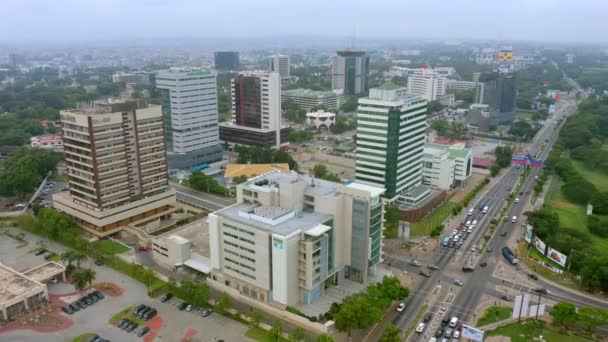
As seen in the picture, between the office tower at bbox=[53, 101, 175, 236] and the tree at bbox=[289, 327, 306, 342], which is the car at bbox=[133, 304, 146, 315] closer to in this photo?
the tree at bbox=[289, 327, 306, 342]

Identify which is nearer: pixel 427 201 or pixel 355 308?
pixel 355 308

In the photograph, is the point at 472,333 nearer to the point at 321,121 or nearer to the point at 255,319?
the point at 255,319

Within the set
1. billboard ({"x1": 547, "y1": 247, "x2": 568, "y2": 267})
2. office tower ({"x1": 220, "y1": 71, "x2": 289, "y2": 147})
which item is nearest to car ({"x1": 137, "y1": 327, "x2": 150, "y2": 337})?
billboard ({"x1": 547, "y1": 247, "x2": 568, "y2": 267})

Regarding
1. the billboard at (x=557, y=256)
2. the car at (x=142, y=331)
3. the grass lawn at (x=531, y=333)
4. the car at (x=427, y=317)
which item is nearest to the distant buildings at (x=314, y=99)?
the billboard at (x=557, y=256)

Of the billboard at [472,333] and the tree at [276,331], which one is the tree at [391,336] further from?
the tree at [276,331]

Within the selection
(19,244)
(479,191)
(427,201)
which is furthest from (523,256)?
(19,244)

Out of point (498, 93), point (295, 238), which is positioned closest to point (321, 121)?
point (498, 93)

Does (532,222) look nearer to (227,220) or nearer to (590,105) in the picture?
(227,220)
